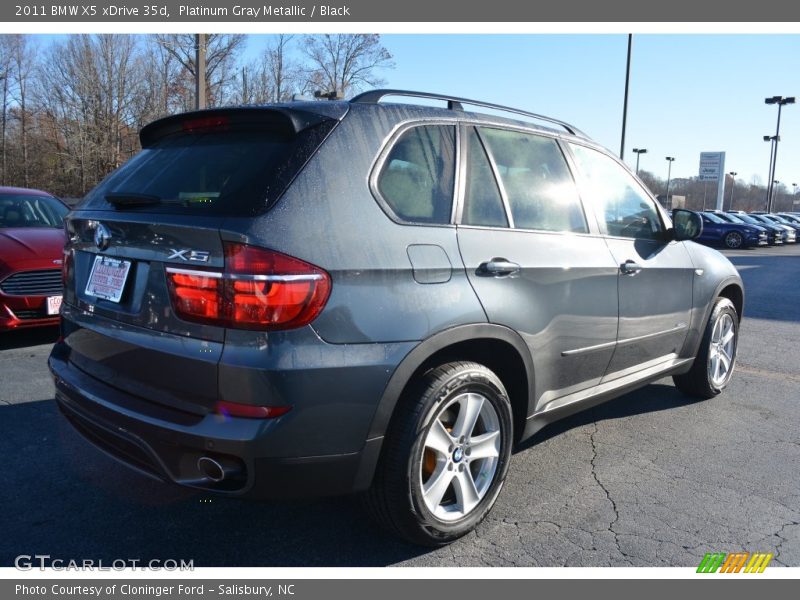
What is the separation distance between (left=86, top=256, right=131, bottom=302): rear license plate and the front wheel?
31.1 metres

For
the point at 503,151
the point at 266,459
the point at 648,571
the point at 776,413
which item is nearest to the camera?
the point at 266,459

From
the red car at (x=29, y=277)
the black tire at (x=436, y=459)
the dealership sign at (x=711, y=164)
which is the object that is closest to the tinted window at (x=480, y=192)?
the black tire at (x=436, y=459)

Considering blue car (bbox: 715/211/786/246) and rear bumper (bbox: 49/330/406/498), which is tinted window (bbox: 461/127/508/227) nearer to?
rear bumper (bbox: 49/330/406/498)

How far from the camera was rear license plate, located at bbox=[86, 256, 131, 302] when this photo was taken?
2.52 metres

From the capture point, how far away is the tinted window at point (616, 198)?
368 centimetres

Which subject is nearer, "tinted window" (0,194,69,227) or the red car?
the red car

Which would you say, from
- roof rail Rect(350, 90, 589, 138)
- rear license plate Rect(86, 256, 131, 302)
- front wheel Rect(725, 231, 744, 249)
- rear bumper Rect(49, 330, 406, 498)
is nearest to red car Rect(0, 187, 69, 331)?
rear license plate Rect(86, 256, 131, 302)

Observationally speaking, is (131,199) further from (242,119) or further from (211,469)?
(211,469)

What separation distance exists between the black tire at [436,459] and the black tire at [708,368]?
2.45 m

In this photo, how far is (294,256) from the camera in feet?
7.23

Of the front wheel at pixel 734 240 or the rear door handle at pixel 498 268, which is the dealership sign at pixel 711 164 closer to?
the front wheel at pixel 734 240

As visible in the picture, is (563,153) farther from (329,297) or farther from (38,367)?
(38,367)
